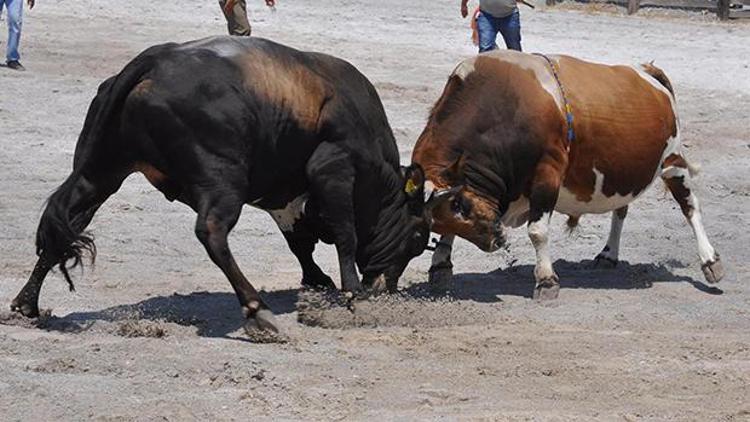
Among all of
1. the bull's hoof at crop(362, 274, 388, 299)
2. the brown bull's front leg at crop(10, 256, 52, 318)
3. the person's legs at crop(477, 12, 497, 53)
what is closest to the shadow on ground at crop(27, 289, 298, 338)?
the brown bull's front leg at crop(10, 256, 52, 318)

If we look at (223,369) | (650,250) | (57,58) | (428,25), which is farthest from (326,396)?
(428,25)

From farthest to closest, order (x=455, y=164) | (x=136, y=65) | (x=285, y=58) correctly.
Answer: (x=455, y=164) < (x=285, y=58) < (x=136, y=65)

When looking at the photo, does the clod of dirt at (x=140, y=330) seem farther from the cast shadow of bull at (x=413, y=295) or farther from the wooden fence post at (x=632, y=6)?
the wooden fence post at (x=632, y=6)

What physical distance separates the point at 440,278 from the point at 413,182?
95 cm

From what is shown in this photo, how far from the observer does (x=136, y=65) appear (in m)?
8.37

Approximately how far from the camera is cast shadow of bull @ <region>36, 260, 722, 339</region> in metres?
8.77

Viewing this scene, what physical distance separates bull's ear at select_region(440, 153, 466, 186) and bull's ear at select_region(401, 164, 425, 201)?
0.25 metres

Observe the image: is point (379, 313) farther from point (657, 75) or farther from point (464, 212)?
point (657, 75)

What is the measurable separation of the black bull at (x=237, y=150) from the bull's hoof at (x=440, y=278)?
2.42ft

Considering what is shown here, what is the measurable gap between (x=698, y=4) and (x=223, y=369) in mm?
22691

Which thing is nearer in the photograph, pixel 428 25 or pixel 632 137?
pixel 632 137

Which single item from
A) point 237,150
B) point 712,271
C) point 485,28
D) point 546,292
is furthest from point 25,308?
point 485,28

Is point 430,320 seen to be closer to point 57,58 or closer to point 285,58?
point 285,58

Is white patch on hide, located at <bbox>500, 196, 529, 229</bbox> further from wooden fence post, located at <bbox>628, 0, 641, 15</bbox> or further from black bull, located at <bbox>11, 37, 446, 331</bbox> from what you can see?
wooden fence post, located at <bbox>628, 0, 641, 15</bbox>
